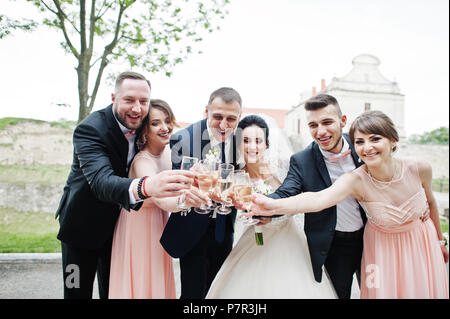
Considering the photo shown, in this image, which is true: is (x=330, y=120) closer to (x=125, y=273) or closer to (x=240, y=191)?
(x=240, y=191)

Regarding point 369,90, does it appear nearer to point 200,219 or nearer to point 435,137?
point 200,219

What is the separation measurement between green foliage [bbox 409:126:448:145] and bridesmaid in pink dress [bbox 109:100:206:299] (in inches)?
3150

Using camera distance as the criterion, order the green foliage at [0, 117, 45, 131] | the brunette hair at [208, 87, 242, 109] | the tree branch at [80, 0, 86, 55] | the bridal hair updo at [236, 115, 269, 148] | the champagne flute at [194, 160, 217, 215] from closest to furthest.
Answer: the champagne flute at [194, 160, 217, 215] < the brunette hair at [208, 87, 242, 109] < the bridal hair updo at [236, 115, 269, 148] < the green foliage at [0, 117, 45, 131] < the tree branch at [80, 0, 86, 55]

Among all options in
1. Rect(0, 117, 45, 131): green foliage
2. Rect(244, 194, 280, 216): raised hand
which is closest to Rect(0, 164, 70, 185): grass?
Rect(0, 117, 45, 131): green foliage

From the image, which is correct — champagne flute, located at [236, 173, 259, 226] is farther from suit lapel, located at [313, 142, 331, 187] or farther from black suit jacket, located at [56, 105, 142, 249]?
black suit jacket, located at [56, 105, 142, 249]

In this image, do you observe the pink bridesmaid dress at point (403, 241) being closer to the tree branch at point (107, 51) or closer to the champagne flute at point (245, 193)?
the champagne flute at point (245, 193)

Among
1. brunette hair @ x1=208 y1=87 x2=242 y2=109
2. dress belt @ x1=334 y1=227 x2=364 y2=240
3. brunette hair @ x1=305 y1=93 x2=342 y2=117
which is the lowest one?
dress belt @ x1=334 y1=227 x2=364 y2=240

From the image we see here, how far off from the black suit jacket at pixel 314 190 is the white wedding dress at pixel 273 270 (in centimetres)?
14

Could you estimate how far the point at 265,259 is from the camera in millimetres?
2453

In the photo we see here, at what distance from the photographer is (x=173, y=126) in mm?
2795

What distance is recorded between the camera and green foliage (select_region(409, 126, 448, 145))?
65.9 meters

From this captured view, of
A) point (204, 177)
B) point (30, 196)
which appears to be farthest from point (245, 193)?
point (30, 196)

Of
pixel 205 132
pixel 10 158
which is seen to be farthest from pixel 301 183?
pixel 10 158
